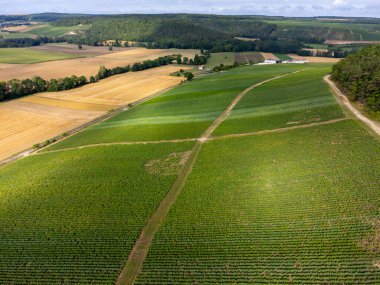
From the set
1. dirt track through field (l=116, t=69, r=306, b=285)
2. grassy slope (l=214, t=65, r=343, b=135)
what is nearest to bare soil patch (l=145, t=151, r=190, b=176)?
dirt track through field (l=116, t=69, r=306, b=285)

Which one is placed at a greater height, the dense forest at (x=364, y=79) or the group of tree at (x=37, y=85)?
the dense forest at (x=364, y=79)

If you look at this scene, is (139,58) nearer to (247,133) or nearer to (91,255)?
(247,133)

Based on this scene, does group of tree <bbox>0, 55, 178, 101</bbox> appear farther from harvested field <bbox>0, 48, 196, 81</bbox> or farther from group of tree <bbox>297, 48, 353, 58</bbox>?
group of tree <bbox>297, 48, 353, 58</bbox>

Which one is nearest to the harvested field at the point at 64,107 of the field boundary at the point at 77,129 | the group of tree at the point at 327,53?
the field boundary at the point at 77,129

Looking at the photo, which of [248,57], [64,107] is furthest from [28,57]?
[248,57]

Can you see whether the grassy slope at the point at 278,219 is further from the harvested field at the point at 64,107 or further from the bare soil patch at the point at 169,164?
the harvested field at the point at 64,107

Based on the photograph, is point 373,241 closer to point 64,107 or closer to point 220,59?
point 64,107
